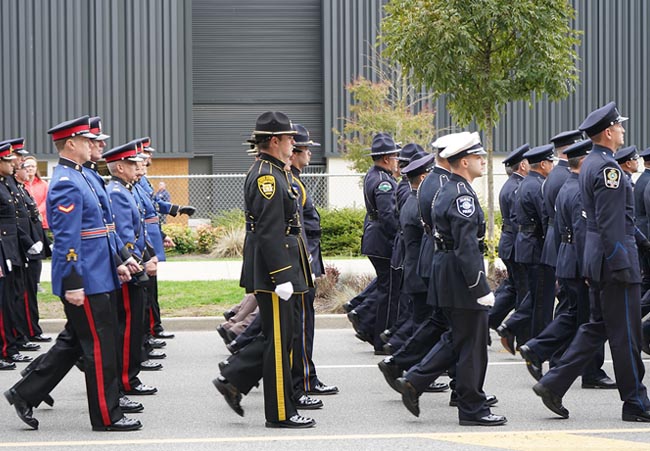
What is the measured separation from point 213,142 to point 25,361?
22.3 metres

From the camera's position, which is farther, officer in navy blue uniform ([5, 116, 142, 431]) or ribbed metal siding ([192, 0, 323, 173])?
ribbed metal siding ([192, 0, 323, 173])

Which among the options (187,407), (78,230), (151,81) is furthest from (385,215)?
(151,81)

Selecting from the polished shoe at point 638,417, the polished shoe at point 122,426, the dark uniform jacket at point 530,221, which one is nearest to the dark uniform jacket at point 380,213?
the dark uniform jacket at point 530,221

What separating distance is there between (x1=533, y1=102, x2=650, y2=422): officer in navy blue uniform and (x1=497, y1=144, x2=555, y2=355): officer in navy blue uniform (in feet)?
7.98

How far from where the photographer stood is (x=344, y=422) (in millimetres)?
8164

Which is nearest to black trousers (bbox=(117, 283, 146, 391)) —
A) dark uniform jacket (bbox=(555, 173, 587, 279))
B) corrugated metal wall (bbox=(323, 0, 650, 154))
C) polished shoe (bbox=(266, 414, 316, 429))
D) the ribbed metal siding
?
polished shoe (bbox=(266, 414, 316, 429))

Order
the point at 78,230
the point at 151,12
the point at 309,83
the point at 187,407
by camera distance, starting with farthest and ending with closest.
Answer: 1. the point at 309,83
2. the point at 151,12
3. the point at 187,407
4. the point at 78,230

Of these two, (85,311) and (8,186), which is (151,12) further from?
(85,311)

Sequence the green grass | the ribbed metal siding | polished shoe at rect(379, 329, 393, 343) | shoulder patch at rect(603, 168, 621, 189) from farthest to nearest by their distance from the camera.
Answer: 1. the ribbed metal siding
2. the green grass
3. polished shoe at rect(379, 329, 393, 343)
4. shoulder patch at rect(603, 168, 621, 189)

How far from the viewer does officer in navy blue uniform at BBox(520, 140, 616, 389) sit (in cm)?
919

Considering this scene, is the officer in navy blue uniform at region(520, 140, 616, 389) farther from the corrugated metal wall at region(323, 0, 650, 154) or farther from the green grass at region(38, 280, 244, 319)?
the corrugated metal wall at region(323, 0, 650, 154)

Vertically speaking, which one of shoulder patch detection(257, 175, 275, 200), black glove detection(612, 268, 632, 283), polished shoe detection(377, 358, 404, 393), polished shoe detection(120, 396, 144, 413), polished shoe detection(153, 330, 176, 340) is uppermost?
shoulder patch detection(257, 175, 275, 200)

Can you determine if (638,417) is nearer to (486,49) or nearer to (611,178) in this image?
(611,178)

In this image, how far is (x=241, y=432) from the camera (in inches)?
309
